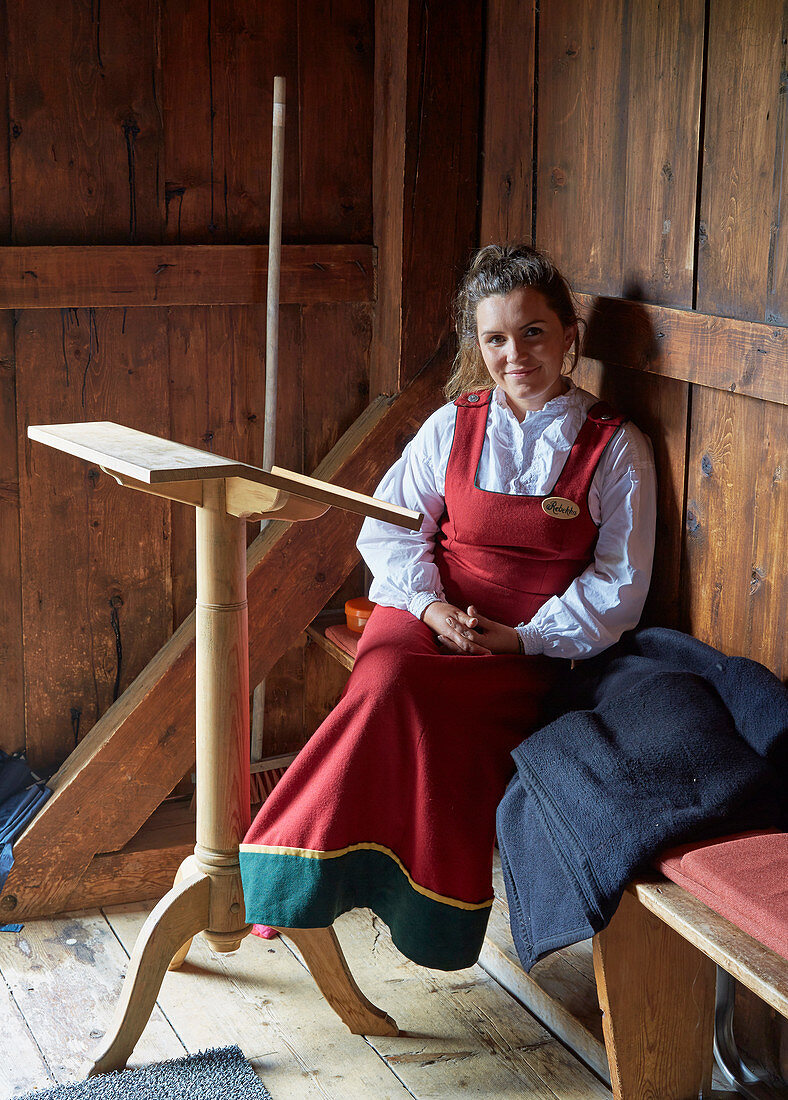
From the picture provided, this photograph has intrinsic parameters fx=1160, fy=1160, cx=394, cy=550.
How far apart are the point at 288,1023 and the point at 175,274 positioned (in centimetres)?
150

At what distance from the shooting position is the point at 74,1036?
2006mm

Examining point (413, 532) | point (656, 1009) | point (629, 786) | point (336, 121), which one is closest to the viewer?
point (629, 786)

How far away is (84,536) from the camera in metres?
2.52

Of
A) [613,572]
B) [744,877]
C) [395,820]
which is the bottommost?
[395,820]

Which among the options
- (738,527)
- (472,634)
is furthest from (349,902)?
(738,527)

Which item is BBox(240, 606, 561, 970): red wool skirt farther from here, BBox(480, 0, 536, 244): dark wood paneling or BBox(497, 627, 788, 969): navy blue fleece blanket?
BBox(480, 0, 536, 244): dark wood paneling

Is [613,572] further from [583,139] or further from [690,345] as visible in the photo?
[583,139]

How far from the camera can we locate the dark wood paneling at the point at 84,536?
2430 mm

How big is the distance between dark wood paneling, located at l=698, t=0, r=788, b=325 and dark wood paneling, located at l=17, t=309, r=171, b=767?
47.1 inches

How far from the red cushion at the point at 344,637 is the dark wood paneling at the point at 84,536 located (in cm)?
38

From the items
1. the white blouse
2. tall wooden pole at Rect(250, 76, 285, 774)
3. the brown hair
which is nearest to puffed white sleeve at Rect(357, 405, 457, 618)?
the white blouse

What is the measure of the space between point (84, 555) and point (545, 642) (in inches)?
42.6

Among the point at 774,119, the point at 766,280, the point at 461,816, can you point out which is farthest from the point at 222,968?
the point at 774,119

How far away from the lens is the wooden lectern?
171 centimetres
